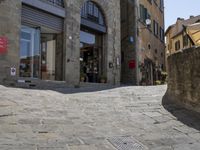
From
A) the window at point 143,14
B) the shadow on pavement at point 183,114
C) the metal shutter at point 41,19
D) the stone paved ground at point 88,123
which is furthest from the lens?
the window at point 143,14

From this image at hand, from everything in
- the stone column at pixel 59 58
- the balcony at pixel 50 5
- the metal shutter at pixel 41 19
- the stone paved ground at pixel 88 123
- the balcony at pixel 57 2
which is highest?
the balcony at pixel 57 2

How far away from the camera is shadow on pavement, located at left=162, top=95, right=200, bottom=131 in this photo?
9761 millimetres

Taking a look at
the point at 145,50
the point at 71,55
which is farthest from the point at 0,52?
the point at 145,50

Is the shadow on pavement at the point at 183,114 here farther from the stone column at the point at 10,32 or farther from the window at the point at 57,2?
the window at the point at 57,2

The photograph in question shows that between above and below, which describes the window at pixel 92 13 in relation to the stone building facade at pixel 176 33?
below

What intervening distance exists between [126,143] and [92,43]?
17.0 m

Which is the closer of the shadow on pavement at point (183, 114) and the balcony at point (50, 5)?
the shadow on pavement at point (183, 114)

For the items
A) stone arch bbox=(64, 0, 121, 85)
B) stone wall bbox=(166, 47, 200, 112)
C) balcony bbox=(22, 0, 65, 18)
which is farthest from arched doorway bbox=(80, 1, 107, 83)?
stone wall bbox=(166, 47, 200, 112)

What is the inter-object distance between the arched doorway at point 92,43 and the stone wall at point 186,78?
10.6m

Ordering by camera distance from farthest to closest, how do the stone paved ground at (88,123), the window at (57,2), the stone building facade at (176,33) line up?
1. the stone building facade at (176,33)
2. the window at (57,2)
3. the stone paved ground at (88,123)

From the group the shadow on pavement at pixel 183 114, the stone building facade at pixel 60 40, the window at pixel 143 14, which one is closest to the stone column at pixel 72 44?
the stone building facade at pixel 60 40

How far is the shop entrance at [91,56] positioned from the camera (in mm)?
23531

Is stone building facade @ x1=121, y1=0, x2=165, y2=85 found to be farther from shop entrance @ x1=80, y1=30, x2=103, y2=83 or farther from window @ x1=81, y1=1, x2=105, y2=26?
window @ x1=81, y1=1, x2=105, y2=26

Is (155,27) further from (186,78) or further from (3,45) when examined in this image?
(186,78)
